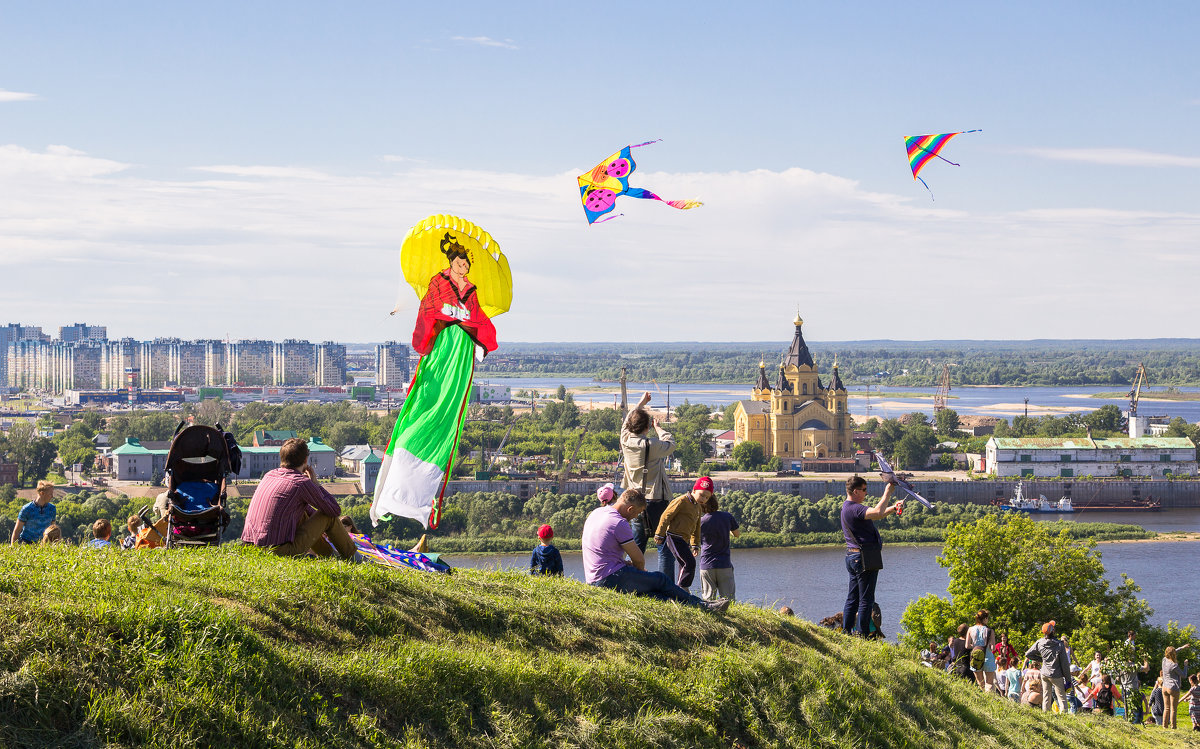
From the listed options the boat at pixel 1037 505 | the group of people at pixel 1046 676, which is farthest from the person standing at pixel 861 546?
the boat at pixel 1037 505

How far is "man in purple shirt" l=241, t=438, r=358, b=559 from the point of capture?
6316mm

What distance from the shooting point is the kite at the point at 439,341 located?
8234 mm

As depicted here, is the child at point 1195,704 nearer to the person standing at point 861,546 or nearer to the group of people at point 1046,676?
the group of people at point 1046,676

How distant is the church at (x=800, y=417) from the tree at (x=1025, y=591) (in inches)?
2232

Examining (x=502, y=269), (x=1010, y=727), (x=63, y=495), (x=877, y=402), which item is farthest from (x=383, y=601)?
(x=877, y=402)

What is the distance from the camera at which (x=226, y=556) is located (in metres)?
6.02

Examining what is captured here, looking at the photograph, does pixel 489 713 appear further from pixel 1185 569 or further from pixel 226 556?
pixel 1185 569

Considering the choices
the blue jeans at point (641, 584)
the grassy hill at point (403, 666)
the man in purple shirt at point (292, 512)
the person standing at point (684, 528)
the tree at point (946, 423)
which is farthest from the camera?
the tree at point (946, 423)

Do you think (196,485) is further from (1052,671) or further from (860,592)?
(1052,671)

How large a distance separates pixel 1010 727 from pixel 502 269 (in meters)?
4.59

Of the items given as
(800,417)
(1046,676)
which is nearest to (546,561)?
(1046,676)

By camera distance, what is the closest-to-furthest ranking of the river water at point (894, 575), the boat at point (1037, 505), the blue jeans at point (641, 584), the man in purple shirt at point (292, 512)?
the man in purple shirt at point (292, 512) → the blue jeans at point (641, 584) → the river water at point (894, 575) → the boat at point (1037, 505)

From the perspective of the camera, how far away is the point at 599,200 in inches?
407

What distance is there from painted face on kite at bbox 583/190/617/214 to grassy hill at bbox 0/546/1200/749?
405cm
